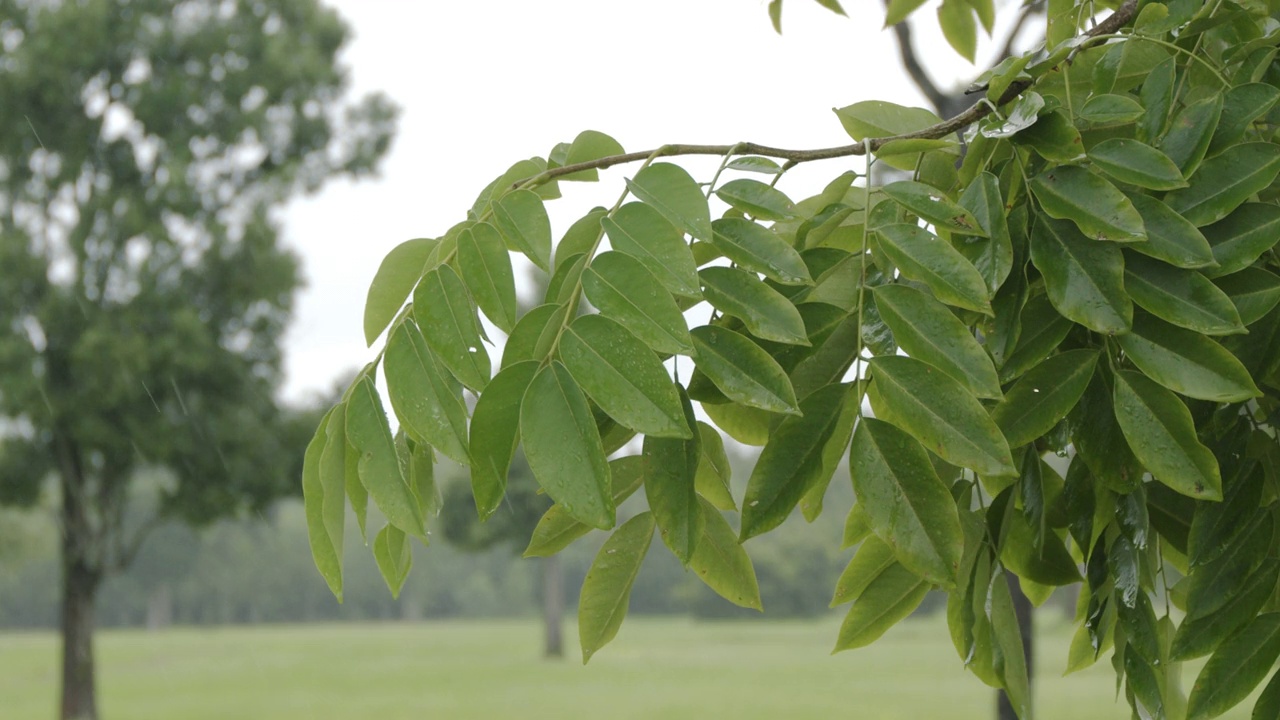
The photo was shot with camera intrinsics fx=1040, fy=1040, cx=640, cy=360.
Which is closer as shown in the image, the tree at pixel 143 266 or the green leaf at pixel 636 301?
the green leaf at pixel 636 301

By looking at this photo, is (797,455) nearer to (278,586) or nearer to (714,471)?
(714,471)

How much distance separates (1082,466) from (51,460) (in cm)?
687

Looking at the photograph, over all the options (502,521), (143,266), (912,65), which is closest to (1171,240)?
(912,65)

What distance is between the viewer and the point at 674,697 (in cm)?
838

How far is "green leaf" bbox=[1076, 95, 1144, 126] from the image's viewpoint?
1.27 feet

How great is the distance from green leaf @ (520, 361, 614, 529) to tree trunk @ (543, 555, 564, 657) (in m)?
9.67

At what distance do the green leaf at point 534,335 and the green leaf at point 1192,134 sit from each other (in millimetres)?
237

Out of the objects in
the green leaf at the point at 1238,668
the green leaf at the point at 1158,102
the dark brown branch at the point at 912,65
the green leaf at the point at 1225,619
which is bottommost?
the green leaf at the point at 1238,668

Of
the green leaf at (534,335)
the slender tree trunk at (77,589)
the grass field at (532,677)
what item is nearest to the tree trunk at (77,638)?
the slender tree trunk at (77,589)

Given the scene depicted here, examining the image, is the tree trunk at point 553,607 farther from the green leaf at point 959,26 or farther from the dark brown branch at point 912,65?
the green leaf at point 959,26

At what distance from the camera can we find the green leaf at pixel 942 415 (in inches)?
12.6

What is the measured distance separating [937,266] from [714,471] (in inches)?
5.3

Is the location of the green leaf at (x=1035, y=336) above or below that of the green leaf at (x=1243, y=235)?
below

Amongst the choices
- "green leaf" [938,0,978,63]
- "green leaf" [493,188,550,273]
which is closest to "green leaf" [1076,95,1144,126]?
"green leaf" [493,188,550,273]
